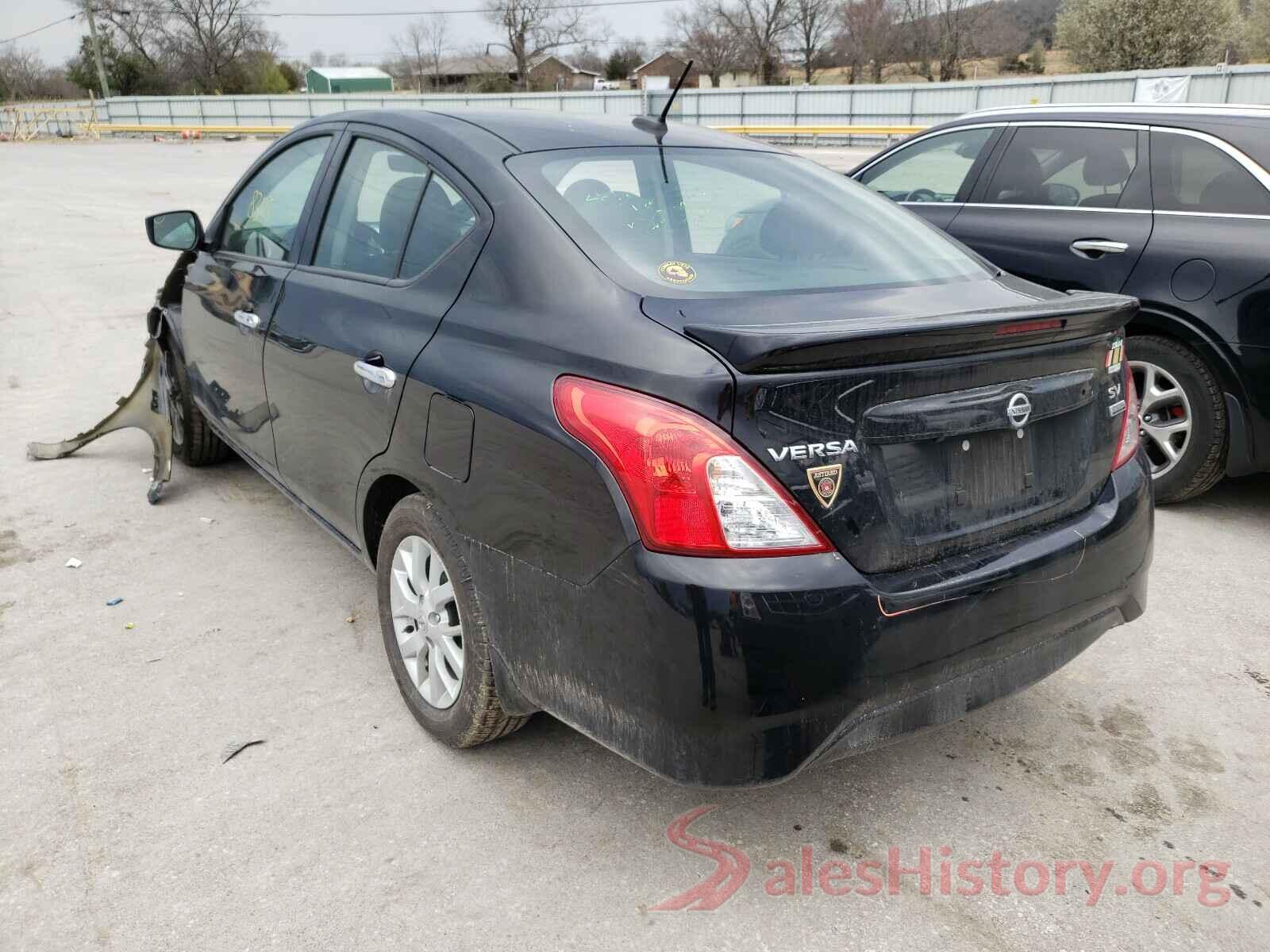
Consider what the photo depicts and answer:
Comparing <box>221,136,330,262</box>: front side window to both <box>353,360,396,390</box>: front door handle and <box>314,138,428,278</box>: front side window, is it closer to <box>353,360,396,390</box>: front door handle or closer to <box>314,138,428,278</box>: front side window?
<box>314,138,428,278</box>: front side window

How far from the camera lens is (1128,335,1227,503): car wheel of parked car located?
14.9ft

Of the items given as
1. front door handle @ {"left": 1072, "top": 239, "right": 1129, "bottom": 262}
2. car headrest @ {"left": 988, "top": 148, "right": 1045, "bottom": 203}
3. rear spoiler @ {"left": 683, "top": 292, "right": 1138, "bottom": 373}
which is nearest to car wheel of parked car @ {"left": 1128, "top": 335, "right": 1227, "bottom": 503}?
front door handle @ {"left": 1072, "top": 239, "right": 1129, "bottom": 262}

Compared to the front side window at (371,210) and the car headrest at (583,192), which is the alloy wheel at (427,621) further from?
the car headrest at (583,192)

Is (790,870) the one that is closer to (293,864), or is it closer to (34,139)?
(293,864)

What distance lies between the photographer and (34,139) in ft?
154

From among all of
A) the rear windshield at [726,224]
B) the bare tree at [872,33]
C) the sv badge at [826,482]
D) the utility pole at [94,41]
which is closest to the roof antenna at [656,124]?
the rear windshield at [726,224]

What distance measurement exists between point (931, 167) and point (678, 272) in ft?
12.5

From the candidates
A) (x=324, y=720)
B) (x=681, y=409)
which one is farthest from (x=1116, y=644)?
(x=324, y=720)

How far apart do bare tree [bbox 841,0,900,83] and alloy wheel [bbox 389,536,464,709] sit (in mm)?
67288

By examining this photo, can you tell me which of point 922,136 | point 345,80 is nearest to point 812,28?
point 345,80

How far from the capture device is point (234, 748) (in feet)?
9.53

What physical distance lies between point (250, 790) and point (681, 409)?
1611 millimetres

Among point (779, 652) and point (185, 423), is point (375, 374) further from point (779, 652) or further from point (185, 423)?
point (185, 423)

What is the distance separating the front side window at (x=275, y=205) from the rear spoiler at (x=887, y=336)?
2.13 metres
